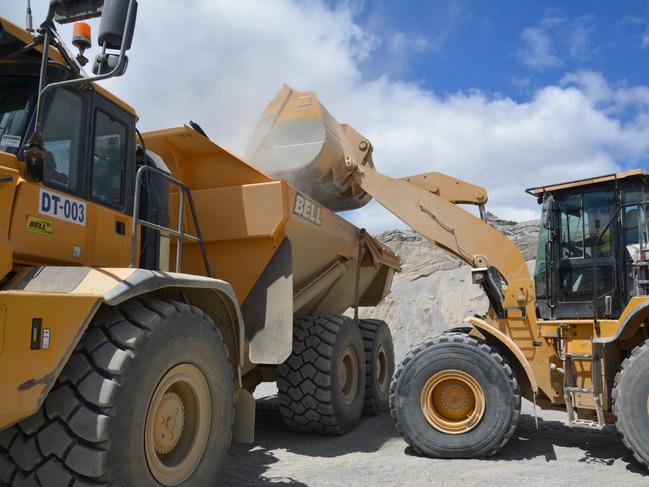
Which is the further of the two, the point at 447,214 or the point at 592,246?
the point at 447,214

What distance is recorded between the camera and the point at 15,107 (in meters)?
3.23

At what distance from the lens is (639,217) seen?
219 inches

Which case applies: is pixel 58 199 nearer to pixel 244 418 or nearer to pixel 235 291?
pixel 244 418

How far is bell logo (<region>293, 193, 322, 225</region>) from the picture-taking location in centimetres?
557

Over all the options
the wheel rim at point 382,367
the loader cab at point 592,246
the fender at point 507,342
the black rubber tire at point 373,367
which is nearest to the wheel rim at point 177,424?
the fender at point 507,342

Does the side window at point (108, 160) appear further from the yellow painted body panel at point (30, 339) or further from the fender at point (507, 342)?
the fender at point (507, 342)

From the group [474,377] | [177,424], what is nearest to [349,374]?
[474,377]

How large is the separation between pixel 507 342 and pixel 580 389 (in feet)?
2.39

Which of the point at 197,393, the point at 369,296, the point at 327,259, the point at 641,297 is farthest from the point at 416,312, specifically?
the point at 197,393

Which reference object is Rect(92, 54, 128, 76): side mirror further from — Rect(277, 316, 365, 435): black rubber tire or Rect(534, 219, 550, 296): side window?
Rect(534, 219, 550, 296): side window

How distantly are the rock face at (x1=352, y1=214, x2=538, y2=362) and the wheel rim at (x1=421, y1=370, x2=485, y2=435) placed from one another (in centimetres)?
1173

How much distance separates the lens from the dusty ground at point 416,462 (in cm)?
464

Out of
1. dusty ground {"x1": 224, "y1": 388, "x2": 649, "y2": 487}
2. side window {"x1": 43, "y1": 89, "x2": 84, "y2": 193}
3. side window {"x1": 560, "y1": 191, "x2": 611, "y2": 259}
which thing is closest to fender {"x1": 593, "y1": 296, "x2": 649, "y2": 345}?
side window {"x1": 560, "y1": 191, "x2": 611, "y2": 259}

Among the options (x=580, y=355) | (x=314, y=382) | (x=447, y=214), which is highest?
(x=447, y=214)
